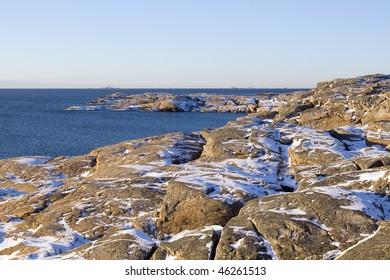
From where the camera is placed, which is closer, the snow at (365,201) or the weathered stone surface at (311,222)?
the weathered stone surface at (311,222)

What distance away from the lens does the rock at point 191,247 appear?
712 inches

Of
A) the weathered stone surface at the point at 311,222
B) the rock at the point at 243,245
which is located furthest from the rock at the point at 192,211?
the rock at the point at 243,245

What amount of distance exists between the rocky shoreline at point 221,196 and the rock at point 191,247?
49 mm

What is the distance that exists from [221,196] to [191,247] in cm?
648

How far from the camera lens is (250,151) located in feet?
118

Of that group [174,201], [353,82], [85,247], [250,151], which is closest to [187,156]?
[250,151]

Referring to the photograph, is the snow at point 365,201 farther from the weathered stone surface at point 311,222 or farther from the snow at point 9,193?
the snow at point 9,193

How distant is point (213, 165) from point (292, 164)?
667 cm

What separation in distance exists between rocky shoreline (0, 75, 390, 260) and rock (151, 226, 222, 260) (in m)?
0.05

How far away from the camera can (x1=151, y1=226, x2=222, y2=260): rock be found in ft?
59.3

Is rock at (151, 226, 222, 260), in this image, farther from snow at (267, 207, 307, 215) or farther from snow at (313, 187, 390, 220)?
snow at (313, 187, 390, 220)

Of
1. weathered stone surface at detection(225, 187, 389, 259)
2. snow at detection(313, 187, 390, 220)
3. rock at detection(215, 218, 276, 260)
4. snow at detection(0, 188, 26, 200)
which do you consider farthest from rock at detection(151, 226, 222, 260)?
snow at detection(0, 188, 26, 200)

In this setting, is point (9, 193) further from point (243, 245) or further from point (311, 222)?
point (311, 222)

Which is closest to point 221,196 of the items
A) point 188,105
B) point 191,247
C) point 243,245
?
point 191,247
